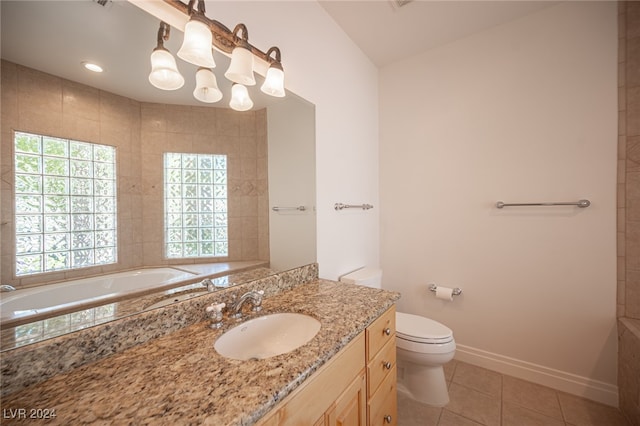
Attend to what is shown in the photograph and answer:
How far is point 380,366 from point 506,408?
108 cm

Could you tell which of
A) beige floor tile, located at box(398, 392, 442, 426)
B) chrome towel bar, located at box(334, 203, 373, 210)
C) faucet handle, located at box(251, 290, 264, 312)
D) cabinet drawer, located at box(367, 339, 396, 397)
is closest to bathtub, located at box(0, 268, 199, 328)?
faucet handle, located at box(251, 290, 264, 312)

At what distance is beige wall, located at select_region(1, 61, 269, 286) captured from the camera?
23.6 inches

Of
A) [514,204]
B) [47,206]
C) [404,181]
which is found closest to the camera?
[47,206]

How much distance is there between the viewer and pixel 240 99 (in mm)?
1127

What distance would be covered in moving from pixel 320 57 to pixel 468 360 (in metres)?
2.51

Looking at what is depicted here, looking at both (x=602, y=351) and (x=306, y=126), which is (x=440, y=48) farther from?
(x=602, y=351)

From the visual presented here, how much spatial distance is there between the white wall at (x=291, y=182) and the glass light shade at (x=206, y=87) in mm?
269

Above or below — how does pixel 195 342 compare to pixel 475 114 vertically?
below

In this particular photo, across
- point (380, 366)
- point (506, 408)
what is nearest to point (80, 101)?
point (380, 366)

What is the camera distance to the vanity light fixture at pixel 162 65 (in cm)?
84

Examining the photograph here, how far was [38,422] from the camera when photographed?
0.49 metres

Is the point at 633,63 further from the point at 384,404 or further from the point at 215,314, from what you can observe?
the point at 215,314

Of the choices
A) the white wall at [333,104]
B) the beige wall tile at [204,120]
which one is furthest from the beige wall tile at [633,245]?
the beige wall tile at [204,120]

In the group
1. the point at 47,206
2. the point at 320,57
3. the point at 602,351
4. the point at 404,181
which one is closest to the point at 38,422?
the point at 47,206
